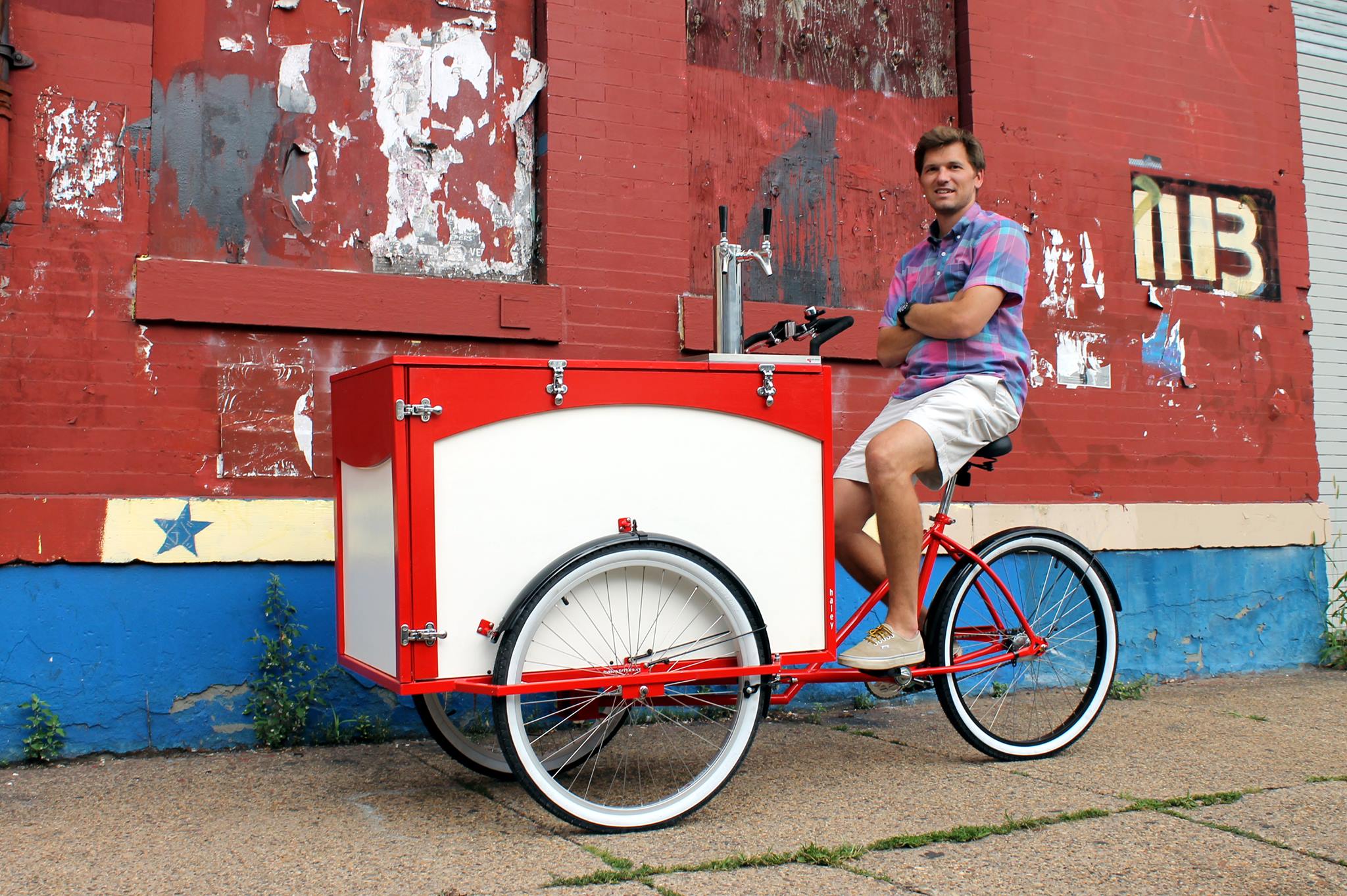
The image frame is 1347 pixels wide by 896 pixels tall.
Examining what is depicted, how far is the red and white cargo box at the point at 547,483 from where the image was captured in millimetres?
3145

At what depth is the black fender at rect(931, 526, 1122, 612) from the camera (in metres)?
4.14

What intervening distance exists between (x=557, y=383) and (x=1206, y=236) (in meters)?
5.03

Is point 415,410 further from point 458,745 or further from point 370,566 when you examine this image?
point 458,745

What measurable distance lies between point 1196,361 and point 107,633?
18.7ft

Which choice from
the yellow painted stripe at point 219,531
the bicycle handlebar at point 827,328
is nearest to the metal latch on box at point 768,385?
the bicycle handlebar at point 827,328

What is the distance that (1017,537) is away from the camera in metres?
4.28

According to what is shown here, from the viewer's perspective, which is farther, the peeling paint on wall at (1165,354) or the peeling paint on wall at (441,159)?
the peeling paint on wall at (1165,354)

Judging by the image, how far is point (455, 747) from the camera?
3.87m

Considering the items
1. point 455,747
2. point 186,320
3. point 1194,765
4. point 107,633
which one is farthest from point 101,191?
point 1194,765

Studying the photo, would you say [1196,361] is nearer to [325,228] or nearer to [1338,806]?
[1338,806]

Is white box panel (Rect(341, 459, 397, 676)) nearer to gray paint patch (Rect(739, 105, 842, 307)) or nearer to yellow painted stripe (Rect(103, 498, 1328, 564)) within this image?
yellow painted stripe (Rect(103, 498, 1328, 564))

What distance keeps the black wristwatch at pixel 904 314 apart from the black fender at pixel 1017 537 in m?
0.81

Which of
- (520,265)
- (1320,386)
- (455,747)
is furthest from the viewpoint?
(1320,386)

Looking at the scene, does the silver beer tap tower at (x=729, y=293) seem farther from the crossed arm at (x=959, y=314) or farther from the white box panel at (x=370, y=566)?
the white box panel at (x=370, y=566)
